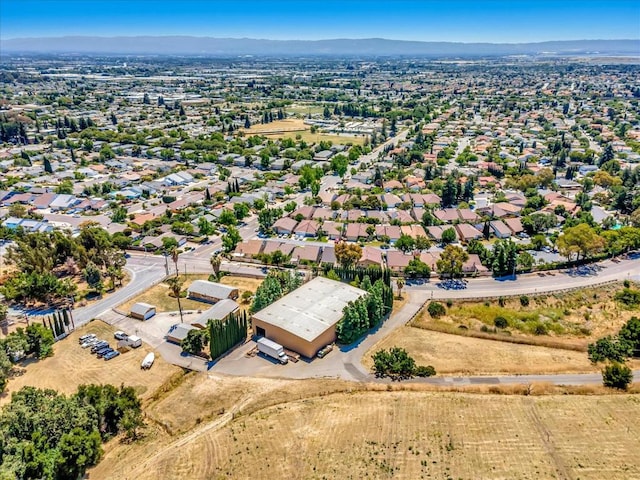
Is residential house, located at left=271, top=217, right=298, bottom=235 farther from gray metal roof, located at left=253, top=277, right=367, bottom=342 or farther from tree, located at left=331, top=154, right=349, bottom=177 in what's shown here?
tree, located at left=331, top=154, right=349, bottom=177

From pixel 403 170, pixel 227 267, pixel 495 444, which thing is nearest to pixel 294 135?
pixel 403 170

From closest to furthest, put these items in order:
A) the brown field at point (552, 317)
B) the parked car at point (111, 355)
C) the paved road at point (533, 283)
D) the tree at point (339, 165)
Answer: the parked car at point (111, 355) → the brown field at point (552, 317) → the paved road at point (533, 283) → the tree at point (339, 165)

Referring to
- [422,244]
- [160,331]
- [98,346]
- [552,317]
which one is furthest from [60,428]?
[422,244]

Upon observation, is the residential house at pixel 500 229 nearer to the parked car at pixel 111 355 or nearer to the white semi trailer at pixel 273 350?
the white semi trailer at pixel 273 350

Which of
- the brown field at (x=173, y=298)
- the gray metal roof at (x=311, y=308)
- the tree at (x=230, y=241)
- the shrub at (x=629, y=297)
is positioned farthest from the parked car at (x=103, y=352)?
the shrub at (x=629, y=297)

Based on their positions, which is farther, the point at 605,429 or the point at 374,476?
the point at 605,429

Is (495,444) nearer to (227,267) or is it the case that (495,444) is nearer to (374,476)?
(374,476)
